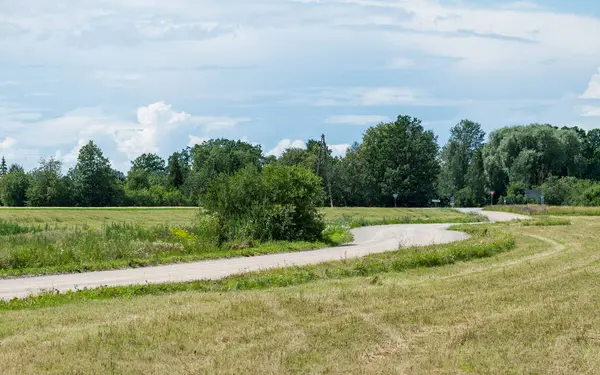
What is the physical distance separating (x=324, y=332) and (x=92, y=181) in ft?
297

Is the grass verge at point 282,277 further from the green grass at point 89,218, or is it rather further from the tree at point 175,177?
the tree at point 175,177

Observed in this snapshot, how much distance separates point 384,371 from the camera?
8766mm

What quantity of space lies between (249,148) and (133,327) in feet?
427

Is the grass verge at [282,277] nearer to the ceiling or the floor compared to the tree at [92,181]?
nearer to the floor

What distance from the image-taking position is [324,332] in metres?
10.8

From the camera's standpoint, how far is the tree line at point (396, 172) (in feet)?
322

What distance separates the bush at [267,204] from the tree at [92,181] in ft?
208

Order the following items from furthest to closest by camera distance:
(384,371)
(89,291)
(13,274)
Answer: (13,274), (89,291), (384,371)

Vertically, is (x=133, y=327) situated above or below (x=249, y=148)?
below

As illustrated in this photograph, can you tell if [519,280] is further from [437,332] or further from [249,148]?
[249,148]

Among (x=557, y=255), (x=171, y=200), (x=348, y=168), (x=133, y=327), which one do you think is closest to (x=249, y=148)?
(x=348, y=168)

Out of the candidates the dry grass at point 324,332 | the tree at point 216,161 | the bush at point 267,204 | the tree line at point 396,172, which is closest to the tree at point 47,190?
the tree line at point 396,172

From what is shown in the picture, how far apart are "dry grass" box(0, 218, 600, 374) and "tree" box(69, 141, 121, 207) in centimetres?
8424

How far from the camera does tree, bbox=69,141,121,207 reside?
95.6 meters
